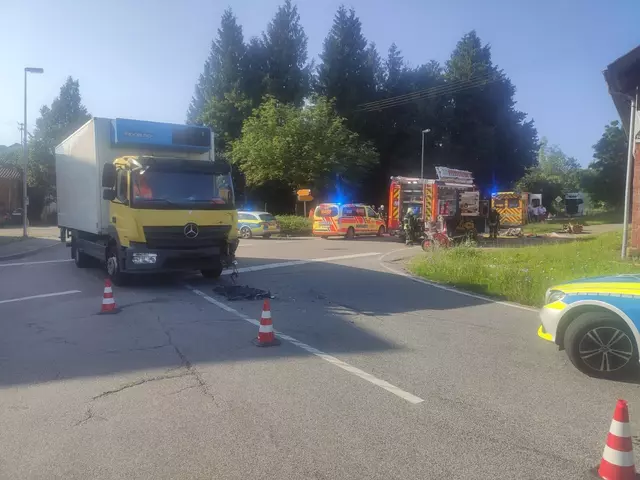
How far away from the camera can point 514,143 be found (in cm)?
5269

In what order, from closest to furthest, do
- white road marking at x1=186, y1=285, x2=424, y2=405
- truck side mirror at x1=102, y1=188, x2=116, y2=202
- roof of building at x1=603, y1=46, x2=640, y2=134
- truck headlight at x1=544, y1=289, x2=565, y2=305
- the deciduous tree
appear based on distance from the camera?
1. white road marking at x1=186, y1=285, x2=424, y2=405
2. truck headlight at x1=544, y1=289, x2=565, y2=305
3. truck side mirror at x1=102, y1=188, x2=116, y2=202
4. roof of building at x1=603, y1=46, x2=640, y2=134
5. the deciduous tree

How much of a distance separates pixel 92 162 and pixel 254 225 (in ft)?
61.4

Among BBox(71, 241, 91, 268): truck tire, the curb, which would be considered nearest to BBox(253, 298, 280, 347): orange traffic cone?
BBox(71, 241, 91, 268): truck tire

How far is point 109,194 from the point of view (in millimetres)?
11555

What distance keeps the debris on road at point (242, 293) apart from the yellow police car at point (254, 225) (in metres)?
19.5

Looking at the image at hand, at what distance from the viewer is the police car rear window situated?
97.4 feet

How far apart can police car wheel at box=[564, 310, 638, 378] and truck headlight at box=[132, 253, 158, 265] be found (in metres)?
7.84

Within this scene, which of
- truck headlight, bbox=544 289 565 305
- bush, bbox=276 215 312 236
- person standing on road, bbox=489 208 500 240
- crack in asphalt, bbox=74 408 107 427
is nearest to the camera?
crack in asphalt, bbox=74 408 107 427

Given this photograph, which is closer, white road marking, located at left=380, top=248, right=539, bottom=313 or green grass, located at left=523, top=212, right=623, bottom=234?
white road marking, located at left=380, top=248, right=539, bottom=313

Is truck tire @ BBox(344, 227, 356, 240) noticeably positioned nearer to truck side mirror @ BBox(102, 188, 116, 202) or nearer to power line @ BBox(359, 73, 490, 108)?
truck side mirror @ BBox(102, 188, 116, 202)

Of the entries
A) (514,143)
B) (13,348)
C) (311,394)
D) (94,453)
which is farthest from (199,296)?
(514,143)

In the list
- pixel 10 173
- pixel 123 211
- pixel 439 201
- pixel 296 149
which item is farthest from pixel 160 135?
pixel 10 173

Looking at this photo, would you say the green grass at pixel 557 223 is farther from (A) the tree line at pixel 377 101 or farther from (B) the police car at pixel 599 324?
(B) the police car at pixel 599 324

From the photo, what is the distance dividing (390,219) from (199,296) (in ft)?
57.7
